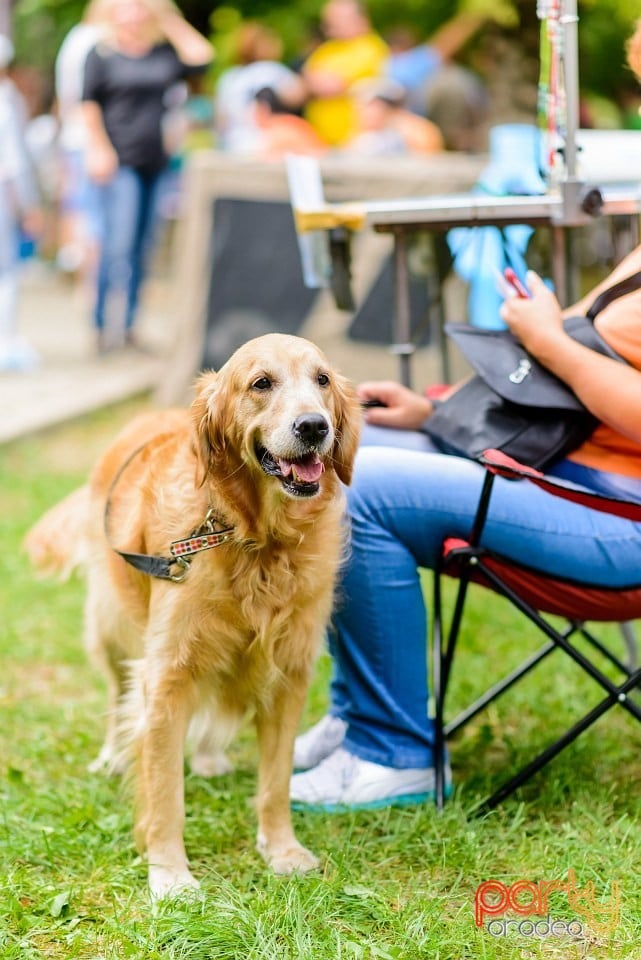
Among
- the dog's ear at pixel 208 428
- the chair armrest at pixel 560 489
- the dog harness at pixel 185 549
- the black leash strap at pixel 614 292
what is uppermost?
the black leash strap at pixel 614 292

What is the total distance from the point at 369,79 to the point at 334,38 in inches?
22.9

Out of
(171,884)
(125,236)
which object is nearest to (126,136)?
(125,236)

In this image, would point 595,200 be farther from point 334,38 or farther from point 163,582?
point 334,38

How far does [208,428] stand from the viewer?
2652mm

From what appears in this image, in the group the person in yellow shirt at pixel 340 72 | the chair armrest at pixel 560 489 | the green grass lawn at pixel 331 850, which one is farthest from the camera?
the person in yellow shirt at pixel 340 72

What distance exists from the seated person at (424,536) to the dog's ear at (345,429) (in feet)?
0.49

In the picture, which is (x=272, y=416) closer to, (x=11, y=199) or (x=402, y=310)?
(x=402, y=310)

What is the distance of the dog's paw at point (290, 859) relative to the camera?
275cm

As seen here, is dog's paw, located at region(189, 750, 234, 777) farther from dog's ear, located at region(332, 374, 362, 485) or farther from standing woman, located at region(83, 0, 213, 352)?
standing woman, located at region(83, 0, 213, 352)

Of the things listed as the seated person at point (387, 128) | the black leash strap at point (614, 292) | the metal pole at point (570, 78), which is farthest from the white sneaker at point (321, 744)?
the seated person at point (387, 128)

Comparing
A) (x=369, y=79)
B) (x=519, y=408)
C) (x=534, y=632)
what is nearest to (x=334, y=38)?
(x=369, y=79)

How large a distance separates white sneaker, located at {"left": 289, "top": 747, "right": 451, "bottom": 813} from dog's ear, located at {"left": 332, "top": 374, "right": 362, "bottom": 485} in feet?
2.46

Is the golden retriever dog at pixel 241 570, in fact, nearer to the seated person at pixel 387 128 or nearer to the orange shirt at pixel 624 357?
the orange shirt at pixel 624 357

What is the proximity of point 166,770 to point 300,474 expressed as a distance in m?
0.72
